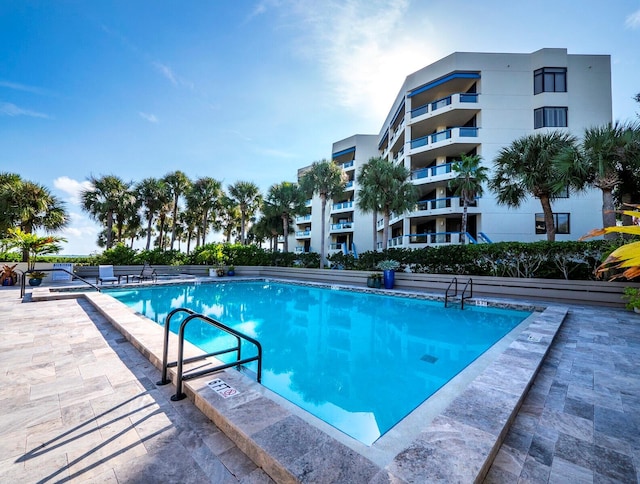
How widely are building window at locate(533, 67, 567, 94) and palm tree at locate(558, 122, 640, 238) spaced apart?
34.5ft

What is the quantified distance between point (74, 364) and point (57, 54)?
1013 cm

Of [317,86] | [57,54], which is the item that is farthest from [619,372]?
[57,54]

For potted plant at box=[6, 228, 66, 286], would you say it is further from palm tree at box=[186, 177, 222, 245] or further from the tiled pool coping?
the tiled pool coping

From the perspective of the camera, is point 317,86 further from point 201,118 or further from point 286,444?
point 286,444

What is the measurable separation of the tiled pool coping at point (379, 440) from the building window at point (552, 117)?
63.8 ft

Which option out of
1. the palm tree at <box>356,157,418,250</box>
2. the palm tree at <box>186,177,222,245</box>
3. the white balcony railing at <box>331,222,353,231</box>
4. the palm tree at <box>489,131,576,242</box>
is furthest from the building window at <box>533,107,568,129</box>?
the palm tree at <box>186,177,222,245</box>

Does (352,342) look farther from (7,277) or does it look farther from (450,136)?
(450,136)

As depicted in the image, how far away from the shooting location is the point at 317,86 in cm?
1139

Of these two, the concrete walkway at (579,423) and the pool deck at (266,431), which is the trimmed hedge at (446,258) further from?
the pool deck at (266,431)

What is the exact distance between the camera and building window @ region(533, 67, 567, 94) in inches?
661

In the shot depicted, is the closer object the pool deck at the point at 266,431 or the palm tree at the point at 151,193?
the pool deck at the point at 266,431

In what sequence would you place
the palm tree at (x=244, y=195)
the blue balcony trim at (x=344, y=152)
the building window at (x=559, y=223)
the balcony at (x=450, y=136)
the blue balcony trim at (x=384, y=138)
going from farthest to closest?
the blue balcony trim at (x=344, y=152)
the blue balcony trim at (x=384, y=138)
the palm tree at (x=244, y=195)
the balcony at (x=450, y=136)
the building window at (x=559, y=223)

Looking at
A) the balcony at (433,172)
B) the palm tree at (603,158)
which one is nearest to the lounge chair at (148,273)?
the balcony at (433,172)

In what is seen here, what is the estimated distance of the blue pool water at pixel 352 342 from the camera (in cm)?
355
